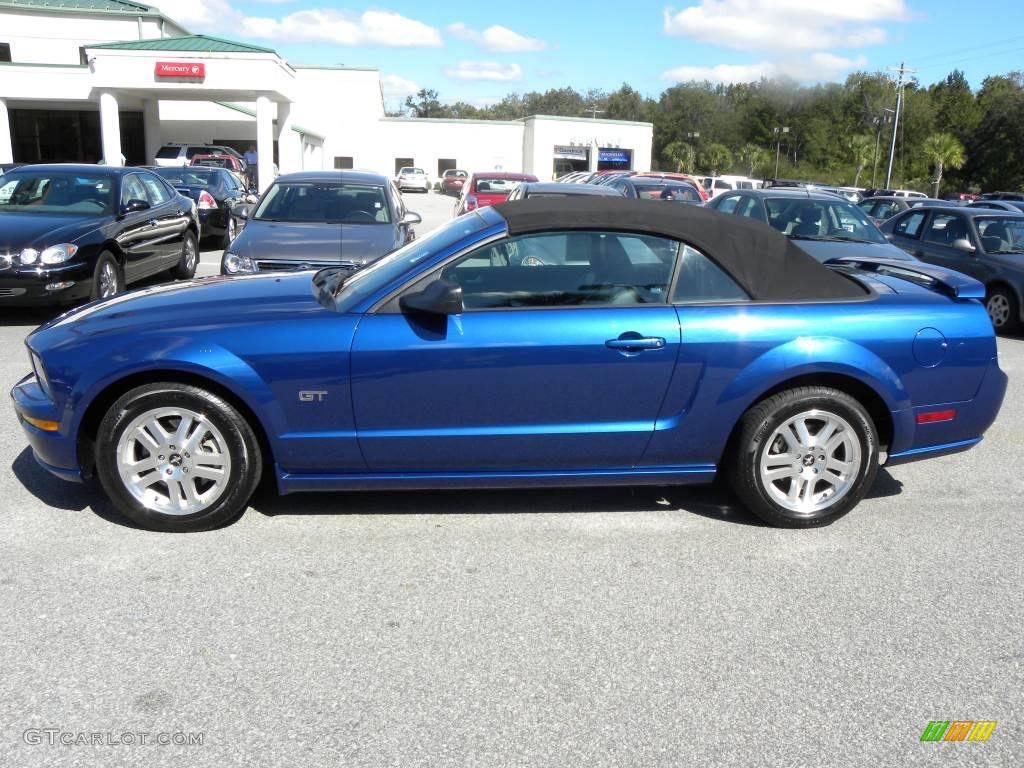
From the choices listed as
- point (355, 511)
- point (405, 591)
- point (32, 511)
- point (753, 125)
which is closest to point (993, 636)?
point (405, 591)

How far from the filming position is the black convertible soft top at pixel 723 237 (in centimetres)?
441

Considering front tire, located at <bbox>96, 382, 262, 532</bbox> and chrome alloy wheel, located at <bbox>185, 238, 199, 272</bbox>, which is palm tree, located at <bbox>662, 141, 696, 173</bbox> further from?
front tire, located at <bbox>96, 382, 262, 532</bbox>

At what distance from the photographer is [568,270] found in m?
4.41

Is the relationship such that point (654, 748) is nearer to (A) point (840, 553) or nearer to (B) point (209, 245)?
(A) point (840, 553)

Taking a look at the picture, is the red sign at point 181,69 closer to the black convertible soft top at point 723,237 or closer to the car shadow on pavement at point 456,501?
the car shadow on pavement at point 456,501

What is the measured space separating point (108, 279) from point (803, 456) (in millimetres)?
7789

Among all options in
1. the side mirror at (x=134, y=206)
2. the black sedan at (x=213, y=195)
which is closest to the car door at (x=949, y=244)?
the side mirror at (x=134, y=206)

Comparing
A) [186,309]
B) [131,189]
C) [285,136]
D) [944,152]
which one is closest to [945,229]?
[131,189]

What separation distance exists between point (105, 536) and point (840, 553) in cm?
345

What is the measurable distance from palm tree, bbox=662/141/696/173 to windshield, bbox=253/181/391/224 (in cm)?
7277

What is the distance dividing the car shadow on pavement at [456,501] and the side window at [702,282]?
1.14 metres

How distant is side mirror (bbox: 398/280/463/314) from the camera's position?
4.06 meters

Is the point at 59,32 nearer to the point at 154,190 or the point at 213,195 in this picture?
the point at 213,195

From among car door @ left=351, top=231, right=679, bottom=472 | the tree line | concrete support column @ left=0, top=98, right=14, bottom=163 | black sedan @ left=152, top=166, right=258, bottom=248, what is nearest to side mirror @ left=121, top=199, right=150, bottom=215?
black sedan @ left=152, top=166, right=258, bottom=248
